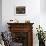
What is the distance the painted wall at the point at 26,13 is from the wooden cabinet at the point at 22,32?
0.76 feet

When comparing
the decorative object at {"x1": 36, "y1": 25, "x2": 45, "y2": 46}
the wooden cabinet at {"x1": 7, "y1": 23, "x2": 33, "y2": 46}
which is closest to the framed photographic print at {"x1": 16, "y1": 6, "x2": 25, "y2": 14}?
the wooden cabinet at {"x1": 7, "y1": 23, "x2": 33, "y2": 46}

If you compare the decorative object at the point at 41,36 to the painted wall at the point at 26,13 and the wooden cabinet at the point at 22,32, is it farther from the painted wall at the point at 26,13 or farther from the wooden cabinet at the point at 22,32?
the wooden cabinet at the point at 22,32

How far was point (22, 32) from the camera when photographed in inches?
214

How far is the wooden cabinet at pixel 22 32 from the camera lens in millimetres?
5367

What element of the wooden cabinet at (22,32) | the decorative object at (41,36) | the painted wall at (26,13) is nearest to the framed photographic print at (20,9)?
the painted wall at (26,13)

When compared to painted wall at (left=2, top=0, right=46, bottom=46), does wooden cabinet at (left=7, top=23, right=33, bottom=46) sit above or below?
below

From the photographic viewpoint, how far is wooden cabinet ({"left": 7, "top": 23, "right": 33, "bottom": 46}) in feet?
17.6

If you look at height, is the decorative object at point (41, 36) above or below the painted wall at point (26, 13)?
below

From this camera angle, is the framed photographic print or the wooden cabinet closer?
the wooden cabinet

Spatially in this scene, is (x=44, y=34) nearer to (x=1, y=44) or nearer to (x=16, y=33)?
(x=16, y=33)

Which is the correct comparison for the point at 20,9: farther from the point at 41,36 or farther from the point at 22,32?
the point at 41,36

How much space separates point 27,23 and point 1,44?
1.60 m

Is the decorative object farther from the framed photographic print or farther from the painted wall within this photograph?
the framed photographic print

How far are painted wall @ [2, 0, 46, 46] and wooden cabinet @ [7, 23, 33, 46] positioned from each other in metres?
0.23
